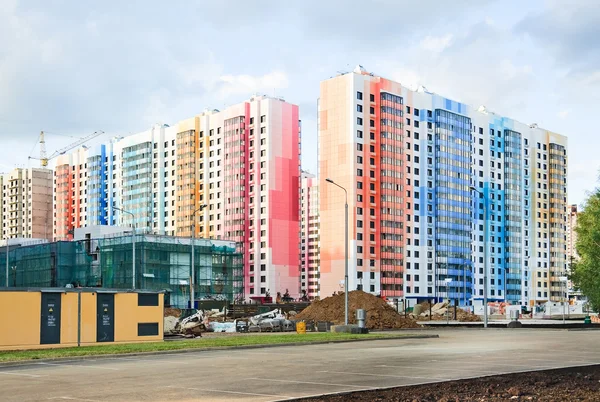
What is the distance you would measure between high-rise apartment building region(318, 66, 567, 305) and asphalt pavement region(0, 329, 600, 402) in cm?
10536

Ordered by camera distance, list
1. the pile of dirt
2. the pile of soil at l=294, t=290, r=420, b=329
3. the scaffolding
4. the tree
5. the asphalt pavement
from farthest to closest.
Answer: the scaffolding
the pile of dirt
the tree
the pile of soil at l=294, t=290, r=420, b=329
the asphalt pavement

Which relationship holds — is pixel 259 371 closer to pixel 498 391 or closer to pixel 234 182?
pixel 498 391

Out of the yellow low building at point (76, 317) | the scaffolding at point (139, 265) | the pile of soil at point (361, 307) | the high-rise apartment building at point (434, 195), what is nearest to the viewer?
the yellow low building at point (76, 317)

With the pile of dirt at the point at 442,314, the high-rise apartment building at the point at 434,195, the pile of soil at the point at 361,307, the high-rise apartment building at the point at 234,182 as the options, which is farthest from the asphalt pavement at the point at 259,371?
the high-rise apartment building at the point at 234,182

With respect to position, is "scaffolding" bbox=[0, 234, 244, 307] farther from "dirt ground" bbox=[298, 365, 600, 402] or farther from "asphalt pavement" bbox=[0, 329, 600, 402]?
"dirt ground" bbox=[298, 365, 600, 402]

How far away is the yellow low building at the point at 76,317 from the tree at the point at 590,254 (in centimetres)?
4897

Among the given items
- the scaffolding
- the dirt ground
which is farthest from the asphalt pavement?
the scaffolding

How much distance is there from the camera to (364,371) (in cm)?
2141

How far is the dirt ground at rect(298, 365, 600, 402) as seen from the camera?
46.9 feet

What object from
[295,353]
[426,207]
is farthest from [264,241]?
[295,353]

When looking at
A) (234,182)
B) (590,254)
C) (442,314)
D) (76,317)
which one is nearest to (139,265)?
(442,314)

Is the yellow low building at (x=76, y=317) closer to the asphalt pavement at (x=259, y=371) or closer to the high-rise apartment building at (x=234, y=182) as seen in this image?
the asphalt pavement at (x=259, y=371)

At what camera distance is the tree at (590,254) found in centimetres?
7450

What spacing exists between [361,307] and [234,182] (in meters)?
102
